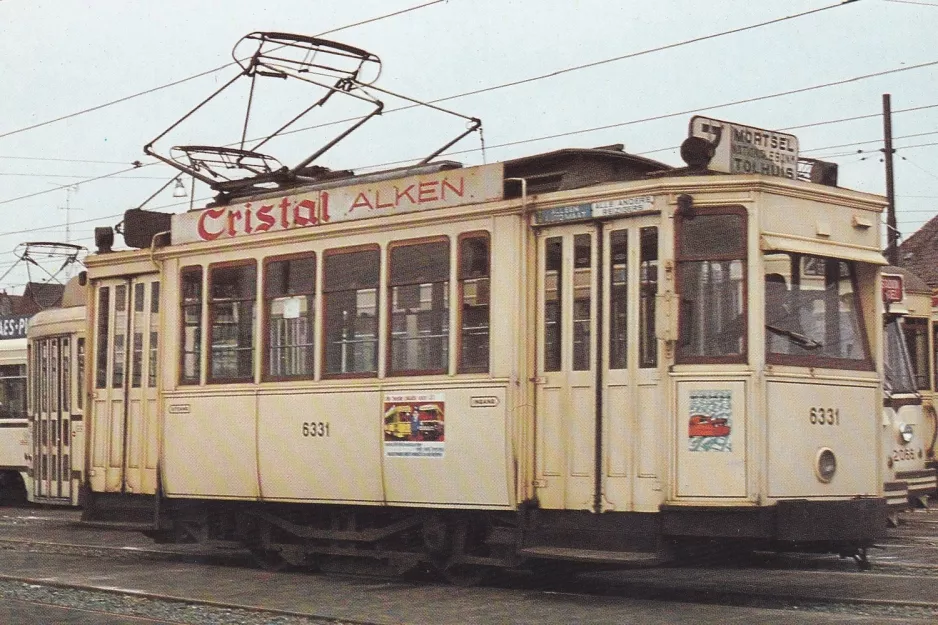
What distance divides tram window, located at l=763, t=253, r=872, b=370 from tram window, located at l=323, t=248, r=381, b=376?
343 centimetres

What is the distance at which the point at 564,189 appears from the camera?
11.8 meters

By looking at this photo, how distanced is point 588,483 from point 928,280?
23.2 meters

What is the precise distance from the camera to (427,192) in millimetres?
12625

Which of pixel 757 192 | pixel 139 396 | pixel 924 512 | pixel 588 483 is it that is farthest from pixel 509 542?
pixel 924 512

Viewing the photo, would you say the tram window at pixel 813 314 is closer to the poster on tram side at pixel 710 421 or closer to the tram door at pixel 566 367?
the poster on tram side at pixel 710 421

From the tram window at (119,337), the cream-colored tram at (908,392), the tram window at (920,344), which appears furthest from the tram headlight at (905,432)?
the tram window at (119,337)

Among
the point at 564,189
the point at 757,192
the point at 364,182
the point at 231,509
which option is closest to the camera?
the point at 757,192

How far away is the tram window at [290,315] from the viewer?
44.1 feet

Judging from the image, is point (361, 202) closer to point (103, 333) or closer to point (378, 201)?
point (378, 201)

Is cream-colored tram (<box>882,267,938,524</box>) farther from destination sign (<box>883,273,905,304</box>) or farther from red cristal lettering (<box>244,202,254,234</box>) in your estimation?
red cristal lettering (<box>244,202,254,234</box>)

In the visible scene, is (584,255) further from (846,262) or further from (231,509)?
(231,509)

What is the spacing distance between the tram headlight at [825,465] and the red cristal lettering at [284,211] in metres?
5.20

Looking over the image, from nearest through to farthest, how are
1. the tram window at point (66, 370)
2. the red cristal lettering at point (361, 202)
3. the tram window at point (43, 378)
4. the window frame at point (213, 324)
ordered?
1. the red cristal lettering at point (361, 202)
2. the window frame at point (213, 324)
3. the tram window at point (66, 370)
4. the tram window at point (43, 378)

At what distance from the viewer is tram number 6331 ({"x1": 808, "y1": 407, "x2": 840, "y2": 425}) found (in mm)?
11023
